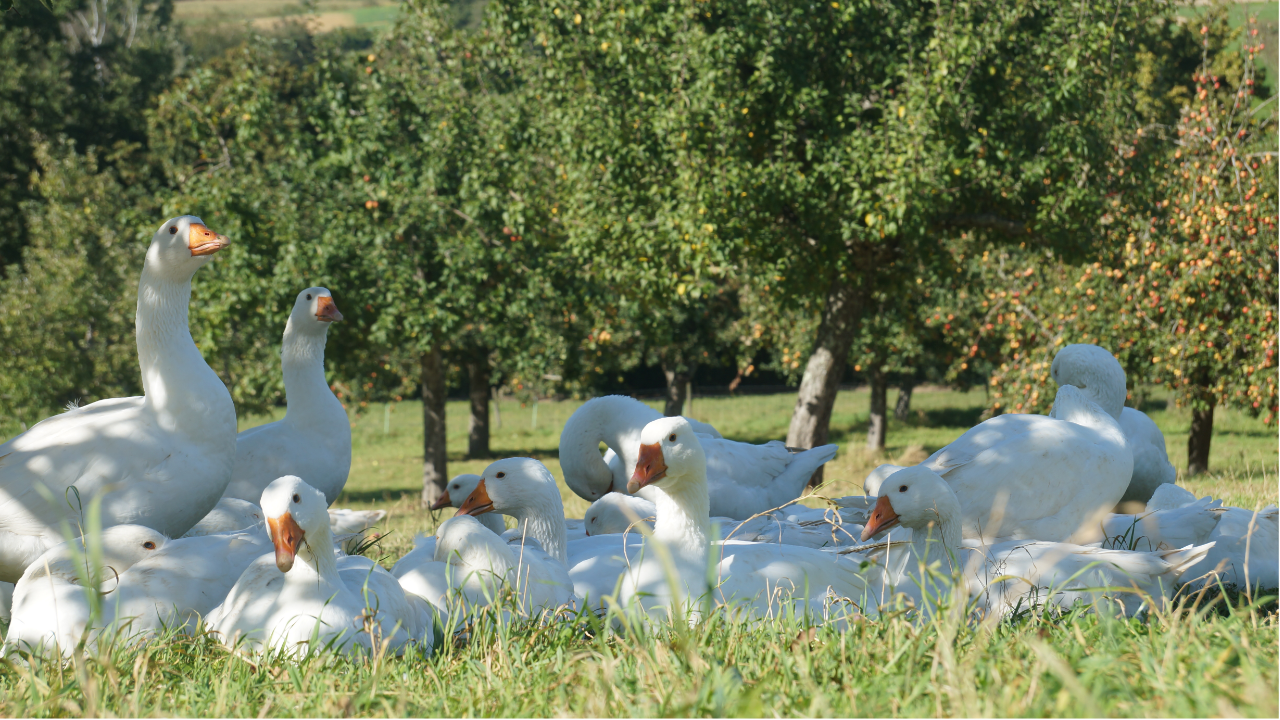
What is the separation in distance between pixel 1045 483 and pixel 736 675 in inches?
133

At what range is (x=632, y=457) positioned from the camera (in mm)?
7125

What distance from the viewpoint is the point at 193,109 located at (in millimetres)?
16719

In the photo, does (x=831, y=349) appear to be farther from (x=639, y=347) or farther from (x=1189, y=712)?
(x=639, y=347)

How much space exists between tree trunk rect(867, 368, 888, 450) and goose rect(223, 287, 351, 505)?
787 inches

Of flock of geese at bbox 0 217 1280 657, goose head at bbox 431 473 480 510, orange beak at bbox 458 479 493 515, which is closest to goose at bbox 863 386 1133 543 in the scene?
flock of geese at bbox 0 217 1280 657

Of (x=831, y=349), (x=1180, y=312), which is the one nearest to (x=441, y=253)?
(x=831, y=349)

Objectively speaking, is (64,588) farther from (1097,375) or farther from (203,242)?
(1097,375)

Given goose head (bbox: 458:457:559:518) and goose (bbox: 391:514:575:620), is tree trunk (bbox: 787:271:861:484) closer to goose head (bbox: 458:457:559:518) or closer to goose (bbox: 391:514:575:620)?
goose head (bbox: 458:457:559:518)

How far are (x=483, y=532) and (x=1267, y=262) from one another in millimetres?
12610

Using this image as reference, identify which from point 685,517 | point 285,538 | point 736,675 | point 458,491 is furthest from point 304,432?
point 736,675

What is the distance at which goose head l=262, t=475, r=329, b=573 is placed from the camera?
3402 millimetres

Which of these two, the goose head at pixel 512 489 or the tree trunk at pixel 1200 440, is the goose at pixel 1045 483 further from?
the tree trunk at pixel 1200 440

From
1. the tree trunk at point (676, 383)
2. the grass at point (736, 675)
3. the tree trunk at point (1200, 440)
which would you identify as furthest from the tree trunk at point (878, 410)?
the grass at point (736, 675)

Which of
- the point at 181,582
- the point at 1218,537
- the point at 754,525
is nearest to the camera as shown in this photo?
the point at 181,582
